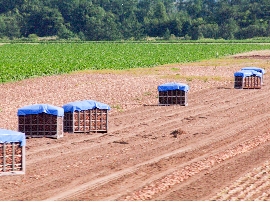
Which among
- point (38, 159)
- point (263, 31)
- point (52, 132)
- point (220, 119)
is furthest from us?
point (263, 31)

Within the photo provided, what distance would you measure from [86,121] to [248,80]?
22.6m

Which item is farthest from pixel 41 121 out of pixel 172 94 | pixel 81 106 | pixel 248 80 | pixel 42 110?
pixel 248 80

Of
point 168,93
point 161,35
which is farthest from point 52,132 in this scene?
point 161,35

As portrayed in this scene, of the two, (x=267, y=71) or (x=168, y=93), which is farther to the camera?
(x=267, y=71)

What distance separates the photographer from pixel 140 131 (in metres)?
31.5

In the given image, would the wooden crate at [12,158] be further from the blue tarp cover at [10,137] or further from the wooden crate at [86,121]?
the wooden crate at [86,121]

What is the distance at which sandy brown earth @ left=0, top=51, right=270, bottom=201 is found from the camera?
2086 cm

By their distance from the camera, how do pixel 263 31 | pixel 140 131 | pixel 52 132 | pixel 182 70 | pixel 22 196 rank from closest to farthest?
pixel 22 196 → pixel 52 132 → pixel 140 131 → pixel 182 70 → pixel 263 31

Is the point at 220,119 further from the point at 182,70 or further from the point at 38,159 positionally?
the point at 182,70

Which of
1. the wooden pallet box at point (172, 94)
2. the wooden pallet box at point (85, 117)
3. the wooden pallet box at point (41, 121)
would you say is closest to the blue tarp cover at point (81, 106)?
the wooden pallet box at point (85, 117)

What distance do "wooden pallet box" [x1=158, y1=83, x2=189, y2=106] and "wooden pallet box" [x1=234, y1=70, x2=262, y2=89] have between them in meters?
11.1

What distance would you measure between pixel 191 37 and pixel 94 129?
6028 inches

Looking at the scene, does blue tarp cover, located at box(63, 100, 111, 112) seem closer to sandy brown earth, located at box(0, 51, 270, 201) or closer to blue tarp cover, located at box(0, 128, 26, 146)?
sandy brown earth, located at box(0, 51, 270, 201)

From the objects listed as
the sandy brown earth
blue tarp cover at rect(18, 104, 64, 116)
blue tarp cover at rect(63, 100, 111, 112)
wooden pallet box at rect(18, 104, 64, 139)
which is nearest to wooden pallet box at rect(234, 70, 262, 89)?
the sandy brown earth
